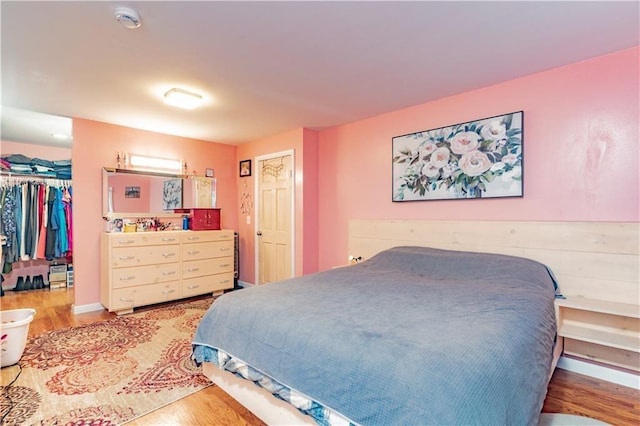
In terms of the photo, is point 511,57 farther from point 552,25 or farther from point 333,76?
point 333,76

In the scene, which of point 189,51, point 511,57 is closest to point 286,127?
point 189,51

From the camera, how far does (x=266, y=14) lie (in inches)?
69.0

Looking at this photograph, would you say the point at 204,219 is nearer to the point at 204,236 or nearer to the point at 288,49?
the point at 204,236

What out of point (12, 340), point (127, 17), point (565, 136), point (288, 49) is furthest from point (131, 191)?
point (565, 136)

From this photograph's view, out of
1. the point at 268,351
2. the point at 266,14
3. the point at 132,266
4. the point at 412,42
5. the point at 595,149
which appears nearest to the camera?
the point at 268,351

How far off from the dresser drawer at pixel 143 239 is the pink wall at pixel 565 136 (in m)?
2.74

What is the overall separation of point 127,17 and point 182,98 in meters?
1.09

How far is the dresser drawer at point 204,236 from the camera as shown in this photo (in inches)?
159

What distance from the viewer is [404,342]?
4.09 ft

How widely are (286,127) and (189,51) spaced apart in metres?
1.94

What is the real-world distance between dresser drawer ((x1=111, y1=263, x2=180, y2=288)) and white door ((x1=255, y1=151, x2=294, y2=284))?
1176 millimetres

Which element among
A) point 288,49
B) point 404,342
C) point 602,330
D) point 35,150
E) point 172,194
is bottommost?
point 602,330

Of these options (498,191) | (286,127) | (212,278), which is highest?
(286,127)

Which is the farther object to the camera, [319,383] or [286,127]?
[286,127]
